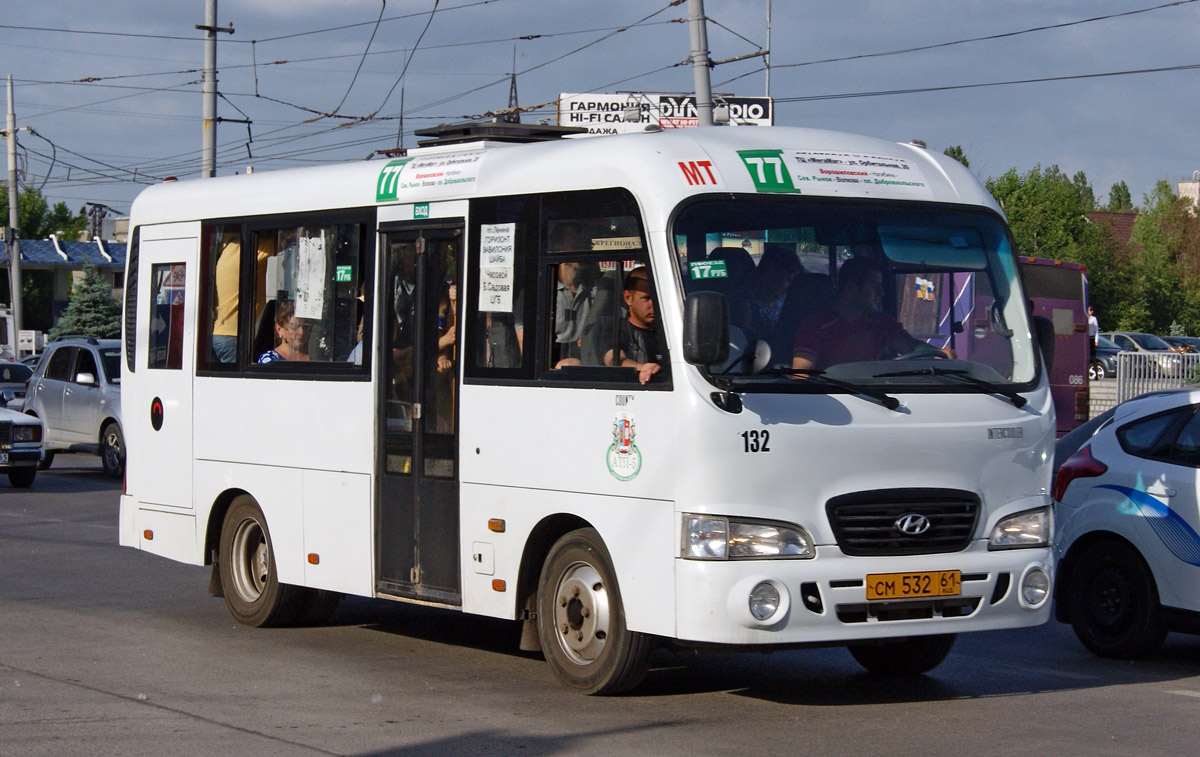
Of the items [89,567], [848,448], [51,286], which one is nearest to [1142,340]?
[89,567]

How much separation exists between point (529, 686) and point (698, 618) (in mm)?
1535

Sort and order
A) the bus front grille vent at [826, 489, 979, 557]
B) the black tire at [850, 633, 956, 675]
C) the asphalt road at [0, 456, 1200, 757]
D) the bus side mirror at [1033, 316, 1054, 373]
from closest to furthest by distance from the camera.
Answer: the asphalt road at [0, 456, 1200, 757] → the bus front grille vent at [826, 489, 979, 557] → the bus side mirror at [1033, 316, 1054, 373] → the black tire at [850, 633, 956, 675]

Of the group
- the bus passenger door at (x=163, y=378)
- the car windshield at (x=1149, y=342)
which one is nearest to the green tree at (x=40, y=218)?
the car windshield at (x=1149, y=342)

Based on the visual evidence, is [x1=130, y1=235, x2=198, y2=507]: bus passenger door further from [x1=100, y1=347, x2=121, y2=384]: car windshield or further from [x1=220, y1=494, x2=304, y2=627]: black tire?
[x1=100, y1=347, x2=121, y2=384]: car windshield

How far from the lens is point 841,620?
24.7ft

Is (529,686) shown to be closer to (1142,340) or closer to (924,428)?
(924,428)

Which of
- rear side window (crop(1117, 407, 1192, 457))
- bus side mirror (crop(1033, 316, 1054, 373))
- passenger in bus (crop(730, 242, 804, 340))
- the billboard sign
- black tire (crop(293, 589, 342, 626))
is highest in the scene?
the billboard sign

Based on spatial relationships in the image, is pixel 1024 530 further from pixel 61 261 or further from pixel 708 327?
pixel 61 261

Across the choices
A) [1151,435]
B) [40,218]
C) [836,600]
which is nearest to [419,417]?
[836,600]

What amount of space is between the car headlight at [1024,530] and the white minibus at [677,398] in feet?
0.05

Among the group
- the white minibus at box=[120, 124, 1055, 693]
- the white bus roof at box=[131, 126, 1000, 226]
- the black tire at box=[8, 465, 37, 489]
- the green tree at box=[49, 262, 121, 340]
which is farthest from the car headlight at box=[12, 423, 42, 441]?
the green tree at box=[49, 262, 121, 340]

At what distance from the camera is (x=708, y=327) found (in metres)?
7.25

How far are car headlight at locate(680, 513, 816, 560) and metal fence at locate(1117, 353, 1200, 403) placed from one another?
19.3 meters

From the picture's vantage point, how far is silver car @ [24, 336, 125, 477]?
2383 centimetres
